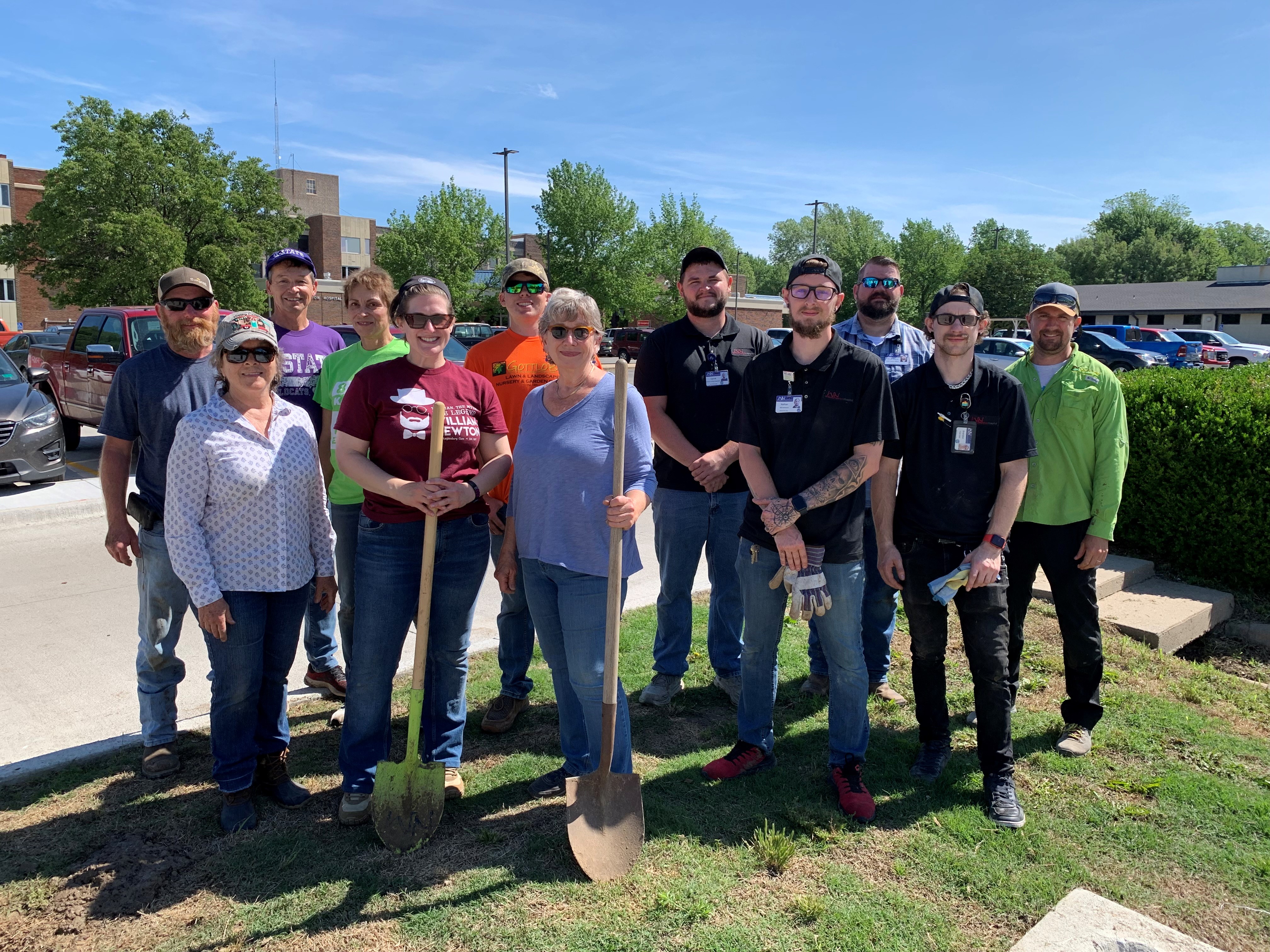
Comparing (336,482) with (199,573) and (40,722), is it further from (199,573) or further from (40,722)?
(40,722)

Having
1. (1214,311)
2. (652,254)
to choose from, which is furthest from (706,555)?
(1214,311)

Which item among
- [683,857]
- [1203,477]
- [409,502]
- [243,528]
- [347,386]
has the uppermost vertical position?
[347,386]

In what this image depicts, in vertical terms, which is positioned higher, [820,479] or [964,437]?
[964,437]

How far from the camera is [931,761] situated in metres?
3.86

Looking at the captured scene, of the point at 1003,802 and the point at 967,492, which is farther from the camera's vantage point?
the point at 967,492

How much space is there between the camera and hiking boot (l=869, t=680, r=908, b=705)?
4.60 m

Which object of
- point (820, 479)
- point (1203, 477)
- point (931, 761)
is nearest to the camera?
point (820, 479)

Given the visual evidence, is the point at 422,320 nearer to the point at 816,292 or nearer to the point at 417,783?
the point at 816,292

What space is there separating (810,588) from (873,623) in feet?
4.40

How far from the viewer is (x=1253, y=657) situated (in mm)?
5930

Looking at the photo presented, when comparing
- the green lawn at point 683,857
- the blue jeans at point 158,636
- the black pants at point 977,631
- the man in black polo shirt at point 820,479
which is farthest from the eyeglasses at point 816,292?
the blue jeans at point 158,636

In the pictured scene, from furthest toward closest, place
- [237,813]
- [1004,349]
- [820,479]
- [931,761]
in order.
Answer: [1004,349] < [931,761] < [820,479] < [237,813]

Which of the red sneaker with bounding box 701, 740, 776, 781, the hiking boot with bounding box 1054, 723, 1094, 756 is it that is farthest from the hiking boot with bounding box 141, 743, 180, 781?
the hiking boot with bounding box 1054, 723, 1094, 756

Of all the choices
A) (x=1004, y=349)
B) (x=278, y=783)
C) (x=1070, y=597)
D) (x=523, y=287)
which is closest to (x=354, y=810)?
(x=278, y=783)
